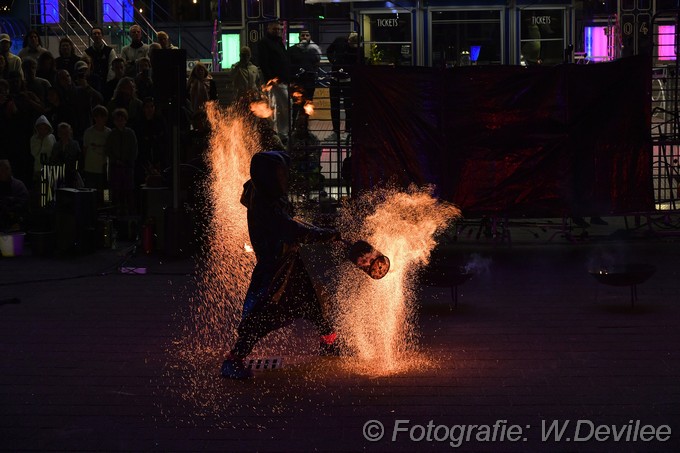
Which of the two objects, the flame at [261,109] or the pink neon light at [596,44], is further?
the pink neon light at [596,44]

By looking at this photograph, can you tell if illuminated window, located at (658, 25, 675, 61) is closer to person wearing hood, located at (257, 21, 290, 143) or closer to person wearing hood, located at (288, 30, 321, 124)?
person wearing hood, located at (288, 30, 321, 124)

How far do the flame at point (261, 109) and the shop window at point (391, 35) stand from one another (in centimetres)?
308

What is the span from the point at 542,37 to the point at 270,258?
11705 millimetres

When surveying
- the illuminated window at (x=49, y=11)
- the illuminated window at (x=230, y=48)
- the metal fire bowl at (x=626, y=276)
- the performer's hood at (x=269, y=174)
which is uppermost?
the illuminated window at (x=49, y=11)

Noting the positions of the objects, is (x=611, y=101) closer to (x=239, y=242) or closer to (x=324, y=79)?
(x=324, y=79)

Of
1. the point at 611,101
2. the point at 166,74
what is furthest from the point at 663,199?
the point at 166,74

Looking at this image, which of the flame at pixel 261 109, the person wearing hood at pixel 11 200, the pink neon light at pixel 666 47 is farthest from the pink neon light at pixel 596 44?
the person wearing hood at pixel 11 200

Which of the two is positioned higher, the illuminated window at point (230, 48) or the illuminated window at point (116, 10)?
the illuminated window at point (116, 10)

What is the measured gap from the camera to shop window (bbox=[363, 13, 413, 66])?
61.2 ft

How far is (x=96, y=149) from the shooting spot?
1642 centimetres

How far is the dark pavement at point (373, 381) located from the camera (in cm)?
693

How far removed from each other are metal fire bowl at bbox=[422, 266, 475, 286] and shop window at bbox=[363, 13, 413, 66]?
8404mm

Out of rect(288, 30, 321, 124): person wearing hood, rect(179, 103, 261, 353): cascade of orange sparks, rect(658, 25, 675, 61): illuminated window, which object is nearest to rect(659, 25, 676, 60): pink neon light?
rect(658, 25, 675, 61): illuminated window

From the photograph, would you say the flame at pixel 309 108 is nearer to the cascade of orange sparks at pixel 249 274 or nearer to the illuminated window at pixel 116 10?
the cascade of orange sparks at pixel 249 274
